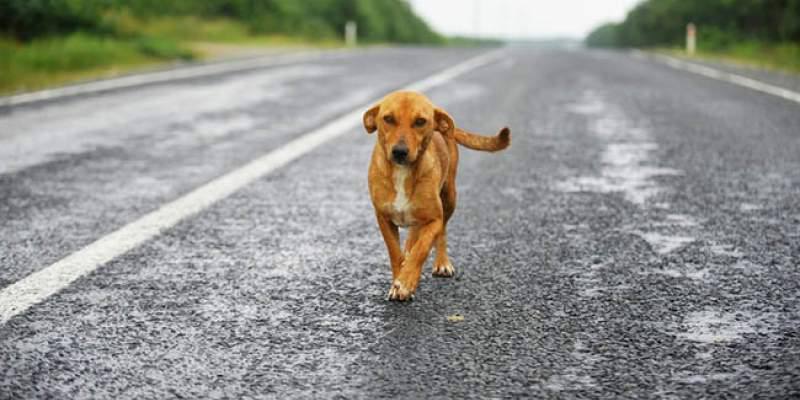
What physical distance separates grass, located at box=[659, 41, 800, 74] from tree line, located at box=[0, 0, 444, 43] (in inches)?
570

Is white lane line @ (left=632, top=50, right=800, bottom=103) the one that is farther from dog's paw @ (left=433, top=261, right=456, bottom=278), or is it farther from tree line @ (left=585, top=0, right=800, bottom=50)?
tree line @ (left=585, top=0, right=800, bottom=50)

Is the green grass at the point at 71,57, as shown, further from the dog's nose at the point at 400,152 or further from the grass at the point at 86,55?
the dog's nose at the point at 400,152

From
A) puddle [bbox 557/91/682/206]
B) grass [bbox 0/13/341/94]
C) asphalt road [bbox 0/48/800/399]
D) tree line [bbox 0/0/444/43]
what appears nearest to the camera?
asphalt road [bbox 0/48/800/399]

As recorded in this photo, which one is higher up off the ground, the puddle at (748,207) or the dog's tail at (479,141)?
the dog's tail at (479,141)

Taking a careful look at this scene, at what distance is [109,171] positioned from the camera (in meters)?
6.50

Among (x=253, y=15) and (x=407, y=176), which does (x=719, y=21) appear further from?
(x=407, y=176)

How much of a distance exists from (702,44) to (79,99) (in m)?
33.2

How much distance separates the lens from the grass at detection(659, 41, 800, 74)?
67.7ft

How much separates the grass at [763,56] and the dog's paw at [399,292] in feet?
54.1

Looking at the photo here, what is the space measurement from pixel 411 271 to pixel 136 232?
1.75 m

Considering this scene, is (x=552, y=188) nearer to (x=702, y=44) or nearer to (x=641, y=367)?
(x=641, y=367)

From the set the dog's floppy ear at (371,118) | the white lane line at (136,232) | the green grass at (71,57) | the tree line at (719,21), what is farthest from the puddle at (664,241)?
the tree line at (719,21)

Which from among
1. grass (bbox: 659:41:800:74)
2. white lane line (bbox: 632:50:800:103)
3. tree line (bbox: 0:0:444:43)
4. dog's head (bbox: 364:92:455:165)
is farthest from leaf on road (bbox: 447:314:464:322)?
tree line (bbox: 0:0:444:43)

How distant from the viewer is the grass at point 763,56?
20.6m
